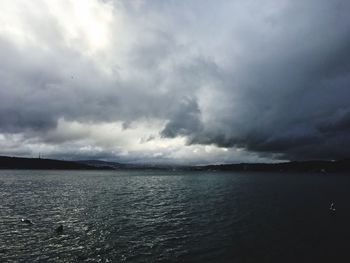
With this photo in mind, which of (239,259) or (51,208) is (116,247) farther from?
(51,208)

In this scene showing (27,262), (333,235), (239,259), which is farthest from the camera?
(333,235)

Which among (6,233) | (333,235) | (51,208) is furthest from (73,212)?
(333,235)

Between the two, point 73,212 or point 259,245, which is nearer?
point 259,245

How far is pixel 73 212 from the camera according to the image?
70.2 metres

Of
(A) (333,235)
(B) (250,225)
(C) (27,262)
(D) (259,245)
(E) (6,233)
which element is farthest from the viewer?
(B) (250,225)

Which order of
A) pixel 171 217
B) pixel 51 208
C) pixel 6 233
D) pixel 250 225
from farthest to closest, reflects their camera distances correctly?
1. pixel 51 208
2. pixel 171 217
3. pixel 250 225
4. pixel 6 233

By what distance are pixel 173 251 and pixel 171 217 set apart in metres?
26.2

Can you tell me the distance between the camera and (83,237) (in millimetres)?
46812

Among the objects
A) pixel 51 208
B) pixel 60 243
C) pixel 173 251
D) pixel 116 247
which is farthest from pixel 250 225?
pixel 51 208

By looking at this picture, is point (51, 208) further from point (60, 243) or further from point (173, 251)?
point (173, 251)

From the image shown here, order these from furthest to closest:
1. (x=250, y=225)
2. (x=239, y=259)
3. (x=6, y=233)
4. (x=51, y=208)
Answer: (x=51, y=208)
(x=250, y=225)
(x=6, y=233)
(x=239, y=259)

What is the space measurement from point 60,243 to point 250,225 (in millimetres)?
36944

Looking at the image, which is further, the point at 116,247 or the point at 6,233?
the point at 6,233

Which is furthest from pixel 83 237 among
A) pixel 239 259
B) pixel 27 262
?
pixel 239 259
